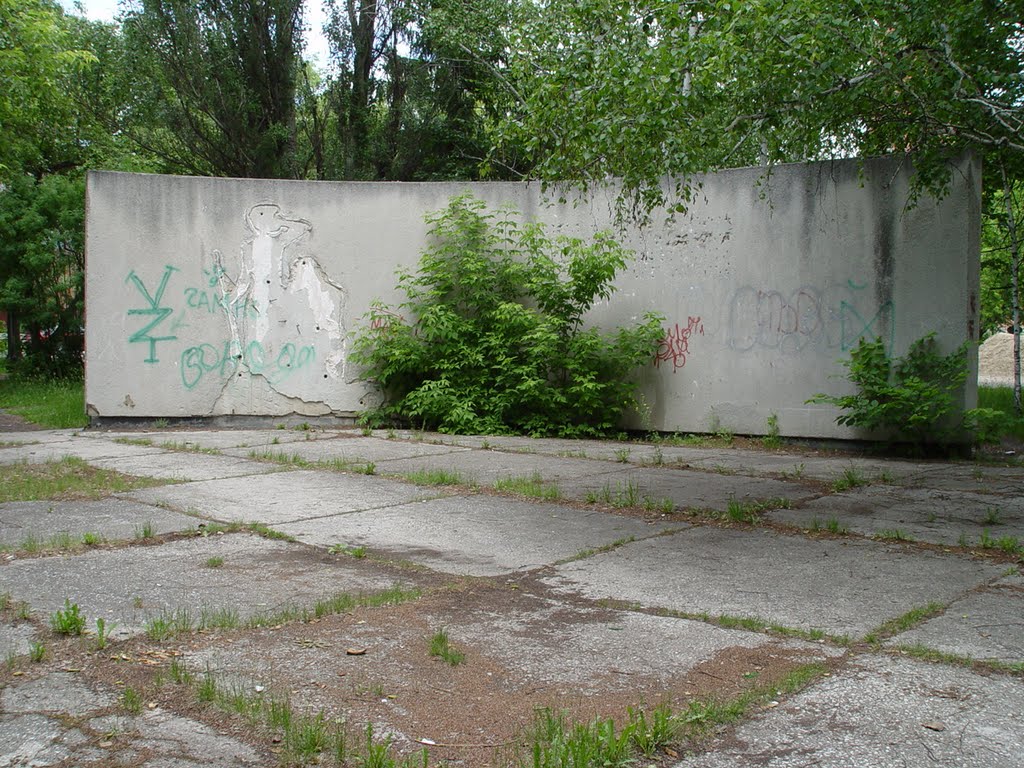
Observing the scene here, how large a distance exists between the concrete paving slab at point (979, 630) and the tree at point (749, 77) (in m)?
3.62

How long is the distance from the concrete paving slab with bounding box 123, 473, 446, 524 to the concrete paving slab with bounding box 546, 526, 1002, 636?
2.00m

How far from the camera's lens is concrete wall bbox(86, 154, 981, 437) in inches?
355

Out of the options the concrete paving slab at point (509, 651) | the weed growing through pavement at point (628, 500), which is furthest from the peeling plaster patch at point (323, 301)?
the concrete paving slab at point (509, 651)

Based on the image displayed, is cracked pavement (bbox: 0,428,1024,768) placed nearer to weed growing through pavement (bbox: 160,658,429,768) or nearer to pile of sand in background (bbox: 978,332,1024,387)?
weed growing through pavement (bbox: 160,658,429,768)

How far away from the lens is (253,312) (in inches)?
414

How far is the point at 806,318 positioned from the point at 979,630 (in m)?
5.95

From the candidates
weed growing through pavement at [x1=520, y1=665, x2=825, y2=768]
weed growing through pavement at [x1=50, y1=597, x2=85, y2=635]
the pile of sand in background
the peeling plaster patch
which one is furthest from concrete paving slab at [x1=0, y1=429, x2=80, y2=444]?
the pile of sand in background

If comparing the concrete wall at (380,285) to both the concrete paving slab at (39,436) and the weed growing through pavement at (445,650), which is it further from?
the weed growing through pavement at (445,650)

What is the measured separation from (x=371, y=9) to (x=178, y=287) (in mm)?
10378

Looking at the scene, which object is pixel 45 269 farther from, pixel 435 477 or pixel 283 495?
pixel 435 477

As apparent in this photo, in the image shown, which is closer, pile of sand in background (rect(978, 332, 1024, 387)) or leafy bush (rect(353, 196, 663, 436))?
leafy bush (rect(353, 196, 663, 436))

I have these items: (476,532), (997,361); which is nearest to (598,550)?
(476,532)

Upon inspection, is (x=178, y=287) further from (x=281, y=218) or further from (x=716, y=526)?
(x=716, y=526)

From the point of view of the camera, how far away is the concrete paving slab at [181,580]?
3.73 m
